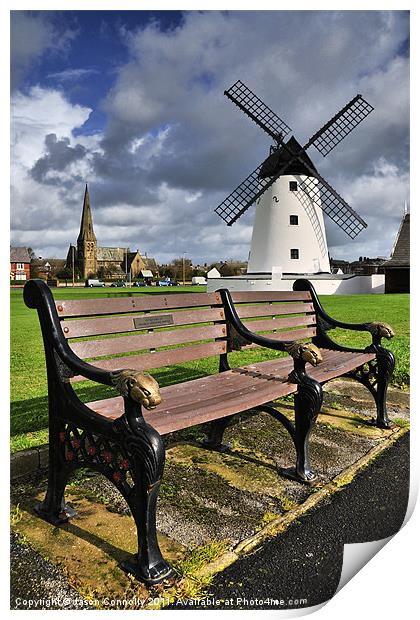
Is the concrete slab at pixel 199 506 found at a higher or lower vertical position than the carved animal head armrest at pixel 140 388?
lower

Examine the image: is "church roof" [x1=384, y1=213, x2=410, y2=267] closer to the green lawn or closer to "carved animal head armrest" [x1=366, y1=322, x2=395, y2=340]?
the green lawn

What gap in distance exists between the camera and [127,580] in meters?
1.83

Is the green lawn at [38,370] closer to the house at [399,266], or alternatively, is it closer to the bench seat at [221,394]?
the bench seat at [221,394]

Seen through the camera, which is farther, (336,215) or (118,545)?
(336,215)

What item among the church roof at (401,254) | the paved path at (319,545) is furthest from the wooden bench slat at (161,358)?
the church roof at (401,254)

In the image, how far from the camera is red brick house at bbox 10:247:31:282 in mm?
2383

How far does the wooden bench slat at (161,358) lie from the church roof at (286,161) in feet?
73.8

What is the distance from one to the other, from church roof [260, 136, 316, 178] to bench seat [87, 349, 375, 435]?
22.2 meters

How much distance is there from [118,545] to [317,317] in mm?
2795

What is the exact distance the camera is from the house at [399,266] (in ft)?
72.4

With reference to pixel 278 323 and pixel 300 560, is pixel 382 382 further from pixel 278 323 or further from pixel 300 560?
pixel 300 560

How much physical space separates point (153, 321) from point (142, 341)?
0.16 m

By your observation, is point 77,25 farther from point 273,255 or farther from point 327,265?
point 327,265
